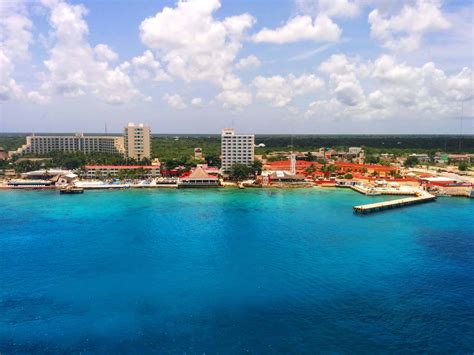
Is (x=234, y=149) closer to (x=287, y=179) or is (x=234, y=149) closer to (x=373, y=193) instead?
(x=287, y=179)

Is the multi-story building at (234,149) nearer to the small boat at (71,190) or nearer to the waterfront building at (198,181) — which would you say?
the waterfront building at (198,181)

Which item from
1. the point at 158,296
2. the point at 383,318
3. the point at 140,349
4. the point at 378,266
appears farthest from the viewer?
the point at 378,266

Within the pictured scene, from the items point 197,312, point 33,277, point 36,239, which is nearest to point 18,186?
point 36,239

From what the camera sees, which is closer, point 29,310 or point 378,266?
point 29,310

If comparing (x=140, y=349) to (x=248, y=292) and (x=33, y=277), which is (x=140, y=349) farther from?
(x=33, y=277)

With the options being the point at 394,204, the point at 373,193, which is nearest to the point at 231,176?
the point at 373,193

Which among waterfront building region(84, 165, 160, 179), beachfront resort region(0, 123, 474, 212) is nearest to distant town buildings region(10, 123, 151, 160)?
beachfront resort region(0, 123, 474, 212)
